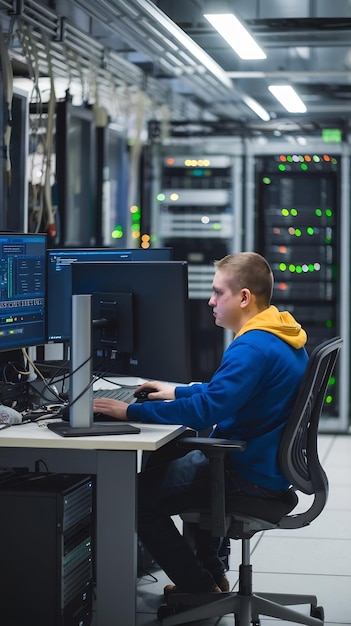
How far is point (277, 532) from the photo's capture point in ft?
16.7

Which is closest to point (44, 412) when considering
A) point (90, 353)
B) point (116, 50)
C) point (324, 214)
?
point (90, 353)

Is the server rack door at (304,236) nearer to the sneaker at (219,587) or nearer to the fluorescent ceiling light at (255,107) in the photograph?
the fluorescent ceiling light at (255,107)

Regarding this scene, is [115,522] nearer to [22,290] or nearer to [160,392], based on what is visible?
[160,392]

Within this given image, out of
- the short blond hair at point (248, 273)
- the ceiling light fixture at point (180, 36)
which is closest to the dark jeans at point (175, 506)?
the short blond hair at point (248, 273)

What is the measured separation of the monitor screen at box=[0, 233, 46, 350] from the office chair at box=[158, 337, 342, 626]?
0.85 meters

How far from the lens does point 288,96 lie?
7551mm

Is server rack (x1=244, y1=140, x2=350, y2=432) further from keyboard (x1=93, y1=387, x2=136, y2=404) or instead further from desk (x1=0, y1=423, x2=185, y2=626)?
desk (x1=0, y1=423, x2=185, y2=626)

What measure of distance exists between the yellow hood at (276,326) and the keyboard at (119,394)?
56 centimetres

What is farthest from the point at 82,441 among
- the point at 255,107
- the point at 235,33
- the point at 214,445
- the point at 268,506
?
the point at 255,107

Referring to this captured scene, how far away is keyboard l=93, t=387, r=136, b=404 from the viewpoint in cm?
372

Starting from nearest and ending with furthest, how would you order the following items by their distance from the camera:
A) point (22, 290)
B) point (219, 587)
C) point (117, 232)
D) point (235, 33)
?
point (22, 290) → point (219, 587) → point (235, 33) → point (117, 232)

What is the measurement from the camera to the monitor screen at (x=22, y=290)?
3.64m

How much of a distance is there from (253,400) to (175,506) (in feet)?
1.47

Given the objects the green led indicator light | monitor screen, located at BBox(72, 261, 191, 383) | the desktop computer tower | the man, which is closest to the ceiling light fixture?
the green led indicator light
